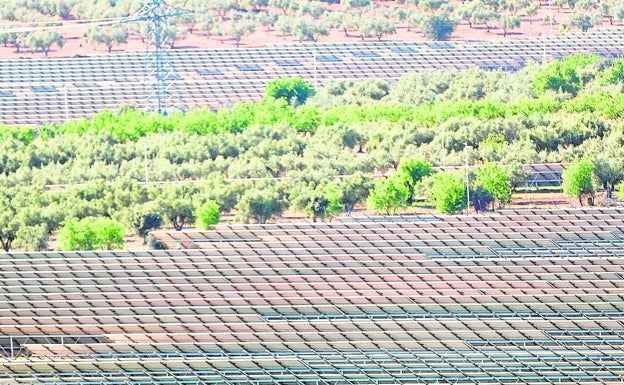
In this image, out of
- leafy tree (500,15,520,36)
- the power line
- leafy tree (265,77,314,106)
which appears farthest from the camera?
leafy tree (500,15,520,36)

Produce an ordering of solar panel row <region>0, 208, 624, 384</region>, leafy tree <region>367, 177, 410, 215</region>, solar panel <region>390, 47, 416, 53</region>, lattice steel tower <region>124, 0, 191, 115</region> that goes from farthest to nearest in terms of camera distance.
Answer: solar panel <region>390, 47, 416, 53</region> < lattice steel tower <region>124, 0, 191, 115</region> < leafy tree <region>367, 177, 410, 215</region> < solar panel row <region>0, 208, 624, 384</region>

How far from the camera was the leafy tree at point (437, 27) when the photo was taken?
14491 centimetres

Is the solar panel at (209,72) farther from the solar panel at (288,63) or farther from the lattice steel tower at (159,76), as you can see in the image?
the solar panel at (288,63)

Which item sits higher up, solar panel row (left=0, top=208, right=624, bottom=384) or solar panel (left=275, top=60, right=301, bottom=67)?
solar panel row (left=0, top=208, right=624, bottom=384)

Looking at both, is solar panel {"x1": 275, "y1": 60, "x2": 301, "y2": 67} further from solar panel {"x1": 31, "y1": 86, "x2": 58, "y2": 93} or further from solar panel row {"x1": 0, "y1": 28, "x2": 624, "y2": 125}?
solar panel {"x1": 31, "y1": 86, "x2": 58, "y2": 93}

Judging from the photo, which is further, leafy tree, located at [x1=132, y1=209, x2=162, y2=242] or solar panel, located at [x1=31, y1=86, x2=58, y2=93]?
solar panel, located at [x1=31, y1=86, x2=58, y2=93]

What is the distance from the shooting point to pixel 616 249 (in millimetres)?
71750

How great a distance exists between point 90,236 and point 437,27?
6909 centimetres

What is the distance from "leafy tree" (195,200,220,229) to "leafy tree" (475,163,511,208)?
11282 mm

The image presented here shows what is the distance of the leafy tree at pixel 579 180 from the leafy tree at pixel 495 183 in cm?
235

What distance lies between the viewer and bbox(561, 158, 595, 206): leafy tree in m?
86.7

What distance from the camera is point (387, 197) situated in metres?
85.2

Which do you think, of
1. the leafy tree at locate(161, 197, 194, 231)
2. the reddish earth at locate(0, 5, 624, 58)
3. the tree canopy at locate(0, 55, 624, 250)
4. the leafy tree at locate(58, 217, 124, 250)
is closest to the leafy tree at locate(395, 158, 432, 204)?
the tree canopy at locate(0, 55, 624, 250)

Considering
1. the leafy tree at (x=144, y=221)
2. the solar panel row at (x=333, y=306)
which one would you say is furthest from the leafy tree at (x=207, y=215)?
the solar panel row at (x=333, y=306)
